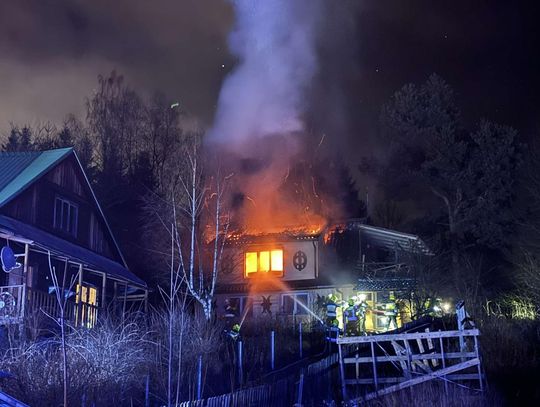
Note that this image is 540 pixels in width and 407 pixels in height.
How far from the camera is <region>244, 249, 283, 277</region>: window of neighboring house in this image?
137 ft

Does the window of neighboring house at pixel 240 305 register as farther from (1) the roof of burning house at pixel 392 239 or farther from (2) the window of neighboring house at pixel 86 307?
(2) the window of neighboring house at pixel 86 307

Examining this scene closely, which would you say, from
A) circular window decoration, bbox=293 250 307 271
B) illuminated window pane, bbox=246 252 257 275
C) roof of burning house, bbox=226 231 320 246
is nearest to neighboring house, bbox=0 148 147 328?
roof of burning house, bbox=226 231 320 246

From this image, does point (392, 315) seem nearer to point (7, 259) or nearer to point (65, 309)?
point (65, 309)

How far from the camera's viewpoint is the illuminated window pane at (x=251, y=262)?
138 feet

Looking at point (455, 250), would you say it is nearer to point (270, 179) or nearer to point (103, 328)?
point (270, 179)

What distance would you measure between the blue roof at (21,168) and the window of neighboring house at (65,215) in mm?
1453

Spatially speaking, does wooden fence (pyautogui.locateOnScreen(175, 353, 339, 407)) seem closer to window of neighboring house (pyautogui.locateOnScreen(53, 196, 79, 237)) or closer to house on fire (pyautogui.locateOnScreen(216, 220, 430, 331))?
window of neighboring house (pyautogui.locateOnScreen(53, 196, 79, 237))

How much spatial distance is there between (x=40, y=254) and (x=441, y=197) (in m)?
30.3

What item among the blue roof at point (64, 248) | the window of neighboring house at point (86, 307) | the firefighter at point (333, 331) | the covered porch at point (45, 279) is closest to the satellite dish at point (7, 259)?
the covered porch at point (45, 279)

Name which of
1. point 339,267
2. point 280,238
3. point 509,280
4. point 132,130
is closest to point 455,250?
point 509,280

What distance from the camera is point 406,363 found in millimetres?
23703

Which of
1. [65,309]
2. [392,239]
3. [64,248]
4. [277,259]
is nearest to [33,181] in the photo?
[64,248]

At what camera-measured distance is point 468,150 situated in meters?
47.8

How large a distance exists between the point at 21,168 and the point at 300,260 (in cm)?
1890
